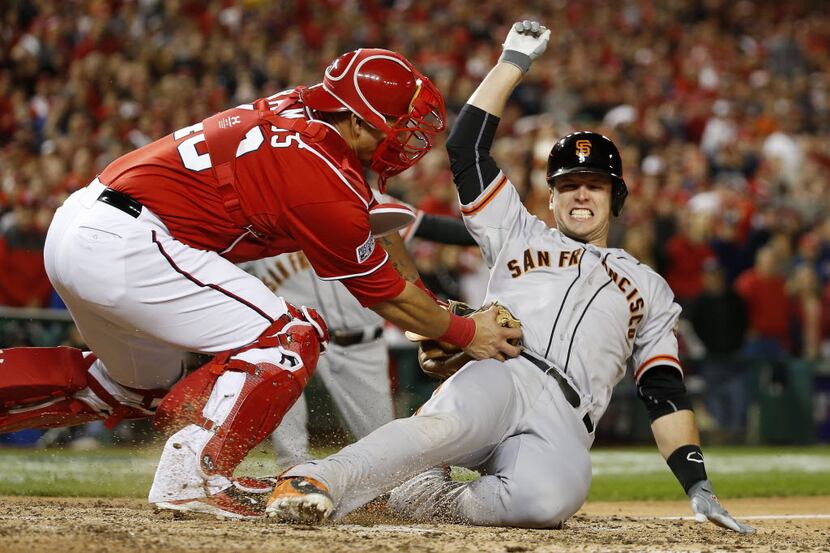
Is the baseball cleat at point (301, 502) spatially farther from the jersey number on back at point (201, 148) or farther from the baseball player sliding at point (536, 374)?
the jersey number on back at point (201, 148)

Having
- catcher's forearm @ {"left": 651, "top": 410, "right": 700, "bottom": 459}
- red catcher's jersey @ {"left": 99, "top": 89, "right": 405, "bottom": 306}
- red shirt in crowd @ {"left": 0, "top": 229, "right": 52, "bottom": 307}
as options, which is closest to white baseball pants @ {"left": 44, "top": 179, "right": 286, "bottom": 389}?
red catcher's jersey @ {"left": 99, "top": 89, "right": 405, "bottom": 306}

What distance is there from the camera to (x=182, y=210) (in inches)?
175

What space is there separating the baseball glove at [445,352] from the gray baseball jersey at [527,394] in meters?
0.13

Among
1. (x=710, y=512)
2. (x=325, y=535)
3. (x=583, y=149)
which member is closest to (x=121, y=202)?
(x=325, y=535)

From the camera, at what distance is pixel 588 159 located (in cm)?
516

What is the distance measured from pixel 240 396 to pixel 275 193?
762 millimetres

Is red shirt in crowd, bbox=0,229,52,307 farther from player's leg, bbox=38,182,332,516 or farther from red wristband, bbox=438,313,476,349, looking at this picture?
red wristband, bbox=438,313,476,349

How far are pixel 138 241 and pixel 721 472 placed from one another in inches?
248

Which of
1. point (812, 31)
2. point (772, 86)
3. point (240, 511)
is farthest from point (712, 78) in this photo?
point (240, 511)

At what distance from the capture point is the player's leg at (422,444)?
4.00 meters

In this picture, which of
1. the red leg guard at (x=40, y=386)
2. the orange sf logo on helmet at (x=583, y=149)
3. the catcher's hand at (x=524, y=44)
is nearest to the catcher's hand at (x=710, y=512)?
the orange sf logo on helmet at (x=583, y=149)

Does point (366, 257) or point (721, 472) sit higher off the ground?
point (366, 257)

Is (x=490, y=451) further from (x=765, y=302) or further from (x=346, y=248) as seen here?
(x=765, y=302)

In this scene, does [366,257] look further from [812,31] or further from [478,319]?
[812,31]
